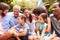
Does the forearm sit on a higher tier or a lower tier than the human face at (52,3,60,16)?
lower

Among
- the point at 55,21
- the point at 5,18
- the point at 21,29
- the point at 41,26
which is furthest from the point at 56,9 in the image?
the point at 5,18

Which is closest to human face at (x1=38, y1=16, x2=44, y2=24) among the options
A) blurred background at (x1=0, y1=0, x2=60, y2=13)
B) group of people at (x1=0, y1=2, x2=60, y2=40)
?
group of people at (x1=0, y1=2, x2=60, y2=40)

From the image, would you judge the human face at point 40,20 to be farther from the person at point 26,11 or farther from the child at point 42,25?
the person at point 26,11

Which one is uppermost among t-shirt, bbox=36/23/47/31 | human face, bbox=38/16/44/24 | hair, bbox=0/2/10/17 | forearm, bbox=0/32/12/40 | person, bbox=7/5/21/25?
hair, bbox=0/2/10/17

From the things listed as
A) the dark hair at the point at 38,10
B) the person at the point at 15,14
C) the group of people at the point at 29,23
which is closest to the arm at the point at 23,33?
the group of people at the point at 29,23

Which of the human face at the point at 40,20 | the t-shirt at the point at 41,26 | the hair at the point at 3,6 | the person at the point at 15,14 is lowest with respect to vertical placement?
the t-shirt at the point at 41,26

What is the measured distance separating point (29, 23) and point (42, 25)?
134mm

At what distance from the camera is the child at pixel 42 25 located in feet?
5.85

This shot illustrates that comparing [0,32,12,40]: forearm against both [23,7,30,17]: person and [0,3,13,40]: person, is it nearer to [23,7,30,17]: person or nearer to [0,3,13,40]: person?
[0,3,13,40]: person

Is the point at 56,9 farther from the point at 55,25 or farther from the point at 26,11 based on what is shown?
the point at 26,11

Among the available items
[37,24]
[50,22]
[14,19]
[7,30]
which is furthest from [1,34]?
[50,22]

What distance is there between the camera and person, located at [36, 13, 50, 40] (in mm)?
1777

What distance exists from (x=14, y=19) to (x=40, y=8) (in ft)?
0.93

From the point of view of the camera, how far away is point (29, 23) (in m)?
1.79
